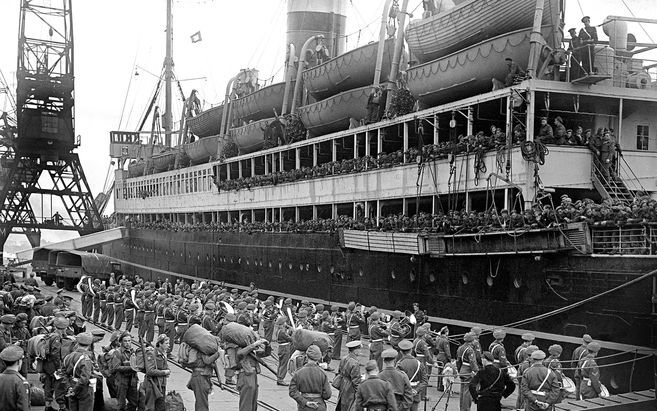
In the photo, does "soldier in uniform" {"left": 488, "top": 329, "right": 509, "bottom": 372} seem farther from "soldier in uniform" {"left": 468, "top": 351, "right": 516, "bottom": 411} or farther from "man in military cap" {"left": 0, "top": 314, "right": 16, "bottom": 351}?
"man in military cap" {"left": 0, "top": 314, "right": 16, "bottom": 351}

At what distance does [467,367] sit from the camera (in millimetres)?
12875

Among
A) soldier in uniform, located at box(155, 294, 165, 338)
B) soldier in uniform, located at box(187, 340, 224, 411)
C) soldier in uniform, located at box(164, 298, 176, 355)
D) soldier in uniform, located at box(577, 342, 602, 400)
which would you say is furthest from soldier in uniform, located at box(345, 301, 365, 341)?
soldier in uniform, located at box(187, 340, 224, 411)

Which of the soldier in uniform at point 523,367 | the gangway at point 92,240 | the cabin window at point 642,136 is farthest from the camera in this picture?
the gangway at point 92,240

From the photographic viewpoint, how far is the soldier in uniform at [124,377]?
10.7 meters

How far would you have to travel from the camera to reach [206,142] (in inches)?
1725

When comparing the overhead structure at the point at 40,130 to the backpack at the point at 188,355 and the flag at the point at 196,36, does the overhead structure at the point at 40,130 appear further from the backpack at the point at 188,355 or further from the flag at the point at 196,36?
the backpack at the point at 188,355

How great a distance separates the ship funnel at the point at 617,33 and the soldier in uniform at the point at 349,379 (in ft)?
43.7

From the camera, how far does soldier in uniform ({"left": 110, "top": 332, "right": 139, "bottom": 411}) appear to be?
35.2 ft

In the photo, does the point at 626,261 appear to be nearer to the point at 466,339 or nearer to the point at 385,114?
the point at 466,339

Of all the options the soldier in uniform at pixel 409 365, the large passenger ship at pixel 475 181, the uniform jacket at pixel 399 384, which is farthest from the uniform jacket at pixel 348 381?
the large passenger ship at pixel 475 181

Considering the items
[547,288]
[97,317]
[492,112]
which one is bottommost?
[97,317]

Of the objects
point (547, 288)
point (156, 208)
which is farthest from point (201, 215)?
point (547, 288)

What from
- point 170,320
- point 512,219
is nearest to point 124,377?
point 170,320

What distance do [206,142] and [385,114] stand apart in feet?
67.2
